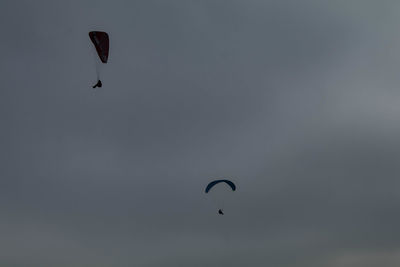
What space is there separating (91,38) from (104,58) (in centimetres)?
275

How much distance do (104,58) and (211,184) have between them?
24.7 m

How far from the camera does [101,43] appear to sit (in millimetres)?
49781

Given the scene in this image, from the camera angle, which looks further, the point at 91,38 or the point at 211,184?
the point at 211,184

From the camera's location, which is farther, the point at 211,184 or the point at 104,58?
the point at 211,184

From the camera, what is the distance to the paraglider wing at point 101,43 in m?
49.3

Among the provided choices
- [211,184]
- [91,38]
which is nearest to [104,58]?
[91,38]

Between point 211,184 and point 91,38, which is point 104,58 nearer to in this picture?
point 91,38

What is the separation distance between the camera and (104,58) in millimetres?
50000

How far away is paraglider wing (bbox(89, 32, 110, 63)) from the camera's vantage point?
162 ft

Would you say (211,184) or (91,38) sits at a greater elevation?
(91,38)

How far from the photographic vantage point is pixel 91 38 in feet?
162
